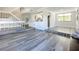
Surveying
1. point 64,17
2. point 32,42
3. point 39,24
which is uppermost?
point 64,17

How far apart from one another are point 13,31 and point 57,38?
82 cm

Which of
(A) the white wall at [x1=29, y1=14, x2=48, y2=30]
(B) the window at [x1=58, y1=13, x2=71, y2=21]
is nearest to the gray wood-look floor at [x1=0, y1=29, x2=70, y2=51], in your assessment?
(A) the white wall at [x1=29, y1=14, x2=48, y2=30]

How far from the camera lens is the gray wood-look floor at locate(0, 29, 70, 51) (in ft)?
6.63

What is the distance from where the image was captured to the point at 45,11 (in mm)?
2100

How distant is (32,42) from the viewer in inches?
81.4

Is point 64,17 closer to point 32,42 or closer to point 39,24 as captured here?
point 39,24

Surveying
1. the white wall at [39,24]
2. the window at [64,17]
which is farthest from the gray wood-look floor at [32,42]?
the window at [64,17]

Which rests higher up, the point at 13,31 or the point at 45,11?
the point at 45,11

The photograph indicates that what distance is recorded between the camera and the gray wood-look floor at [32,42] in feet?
6.63

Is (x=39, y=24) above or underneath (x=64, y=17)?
underneath

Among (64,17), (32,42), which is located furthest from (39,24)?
(64,17)
